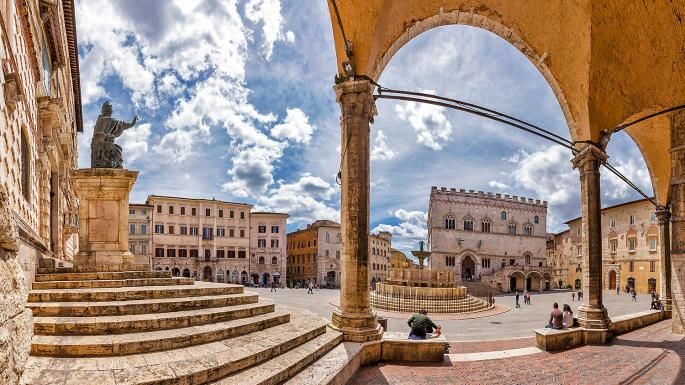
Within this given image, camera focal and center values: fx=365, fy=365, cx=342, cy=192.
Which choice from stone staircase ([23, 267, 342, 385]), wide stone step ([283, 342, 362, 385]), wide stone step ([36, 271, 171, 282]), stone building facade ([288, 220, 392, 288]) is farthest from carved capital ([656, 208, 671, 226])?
stone building facade ([288, 220, 392, 288])

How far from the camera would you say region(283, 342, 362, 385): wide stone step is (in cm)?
473

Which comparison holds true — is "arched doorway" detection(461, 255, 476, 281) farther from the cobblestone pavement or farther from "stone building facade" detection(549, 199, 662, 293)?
the cobblestone pavement

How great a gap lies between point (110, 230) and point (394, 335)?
7.19m

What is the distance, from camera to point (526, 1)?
975 centimetres

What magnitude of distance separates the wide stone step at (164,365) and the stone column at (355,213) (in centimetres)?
194

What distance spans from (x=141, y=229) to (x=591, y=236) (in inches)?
1939

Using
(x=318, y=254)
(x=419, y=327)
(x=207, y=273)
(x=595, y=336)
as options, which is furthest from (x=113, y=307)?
(x=318, y=254)

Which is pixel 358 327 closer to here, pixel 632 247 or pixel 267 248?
pixel 632 247

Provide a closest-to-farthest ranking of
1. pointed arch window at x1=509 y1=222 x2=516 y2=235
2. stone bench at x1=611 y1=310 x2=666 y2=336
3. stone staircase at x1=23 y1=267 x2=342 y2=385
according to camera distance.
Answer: stone staircase at x1=23 y1=267 x2=342 y2=385 → stone bench at x1=611 y1=310 x2=666 y2=336 → pointed arch window at x1=509 y1=222 x2=516 y2=235

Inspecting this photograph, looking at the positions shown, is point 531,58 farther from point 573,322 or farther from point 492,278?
point 492,278

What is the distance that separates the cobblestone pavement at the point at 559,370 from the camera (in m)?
6.18

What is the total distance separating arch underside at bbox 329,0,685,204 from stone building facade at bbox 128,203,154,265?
155 ft

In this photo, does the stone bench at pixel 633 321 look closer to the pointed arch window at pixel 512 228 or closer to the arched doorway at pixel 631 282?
the arched doorway at pixel 631 282

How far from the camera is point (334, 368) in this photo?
5238 mm
